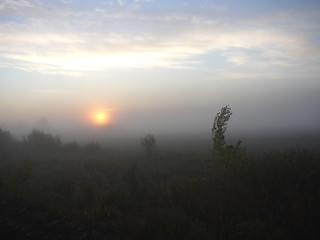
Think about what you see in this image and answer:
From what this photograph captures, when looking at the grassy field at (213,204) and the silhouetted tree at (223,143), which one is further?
the silhouetted tree at (223,143)

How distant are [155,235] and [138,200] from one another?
2795mm

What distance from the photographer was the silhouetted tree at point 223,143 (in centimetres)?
964

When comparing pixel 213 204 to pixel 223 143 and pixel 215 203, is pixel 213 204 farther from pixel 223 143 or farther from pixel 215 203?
pixel 223 143

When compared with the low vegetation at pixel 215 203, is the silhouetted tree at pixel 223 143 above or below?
above

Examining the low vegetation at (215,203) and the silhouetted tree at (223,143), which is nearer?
the low vegetation at (215,203)

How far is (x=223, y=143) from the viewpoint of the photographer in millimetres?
10102

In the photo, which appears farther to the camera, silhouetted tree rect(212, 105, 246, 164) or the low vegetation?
silhouetted tree rect(212, 105, 246, 164)

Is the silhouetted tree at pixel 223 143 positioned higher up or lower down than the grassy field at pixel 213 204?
higher up

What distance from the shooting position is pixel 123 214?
21.7 feet

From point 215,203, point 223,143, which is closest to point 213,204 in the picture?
point 215,203

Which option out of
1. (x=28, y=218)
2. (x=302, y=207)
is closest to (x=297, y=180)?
(x=302, y=207)

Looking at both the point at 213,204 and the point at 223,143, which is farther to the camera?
the point at 223,143

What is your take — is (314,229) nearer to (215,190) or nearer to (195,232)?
(195,232)

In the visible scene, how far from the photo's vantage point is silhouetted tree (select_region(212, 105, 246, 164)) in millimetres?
9642
